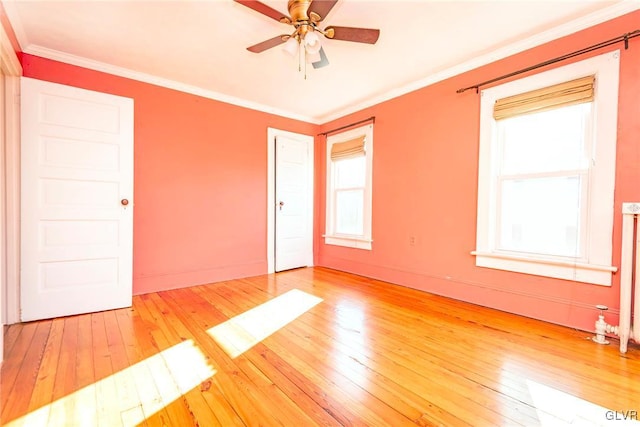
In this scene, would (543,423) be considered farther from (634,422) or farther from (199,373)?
(199,373)

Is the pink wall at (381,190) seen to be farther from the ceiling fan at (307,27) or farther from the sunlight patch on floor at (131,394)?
the sunlight patch on floor at (131,394)

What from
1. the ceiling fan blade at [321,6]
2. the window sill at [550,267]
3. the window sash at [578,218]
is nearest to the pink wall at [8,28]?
the ceiling fan blade at [321,6]

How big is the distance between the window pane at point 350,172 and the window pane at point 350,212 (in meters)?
0.12

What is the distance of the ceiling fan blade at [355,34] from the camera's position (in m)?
1.98

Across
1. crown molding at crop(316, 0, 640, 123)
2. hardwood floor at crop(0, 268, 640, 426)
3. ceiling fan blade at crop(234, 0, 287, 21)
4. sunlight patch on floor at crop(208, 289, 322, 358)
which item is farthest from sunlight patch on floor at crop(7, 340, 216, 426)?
crown molding at crop(316, 0, 640, 123)

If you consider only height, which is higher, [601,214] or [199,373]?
[601,214]

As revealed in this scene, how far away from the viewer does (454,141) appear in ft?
10.2

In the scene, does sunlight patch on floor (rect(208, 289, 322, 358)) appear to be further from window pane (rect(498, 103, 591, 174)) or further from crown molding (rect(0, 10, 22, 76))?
crown molding (rect(0, 10, 22, 76))

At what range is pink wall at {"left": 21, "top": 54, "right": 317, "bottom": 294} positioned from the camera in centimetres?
319

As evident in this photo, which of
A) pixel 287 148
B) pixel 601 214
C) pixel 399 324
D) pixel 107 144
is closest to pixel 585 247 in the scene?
pixel 601 214

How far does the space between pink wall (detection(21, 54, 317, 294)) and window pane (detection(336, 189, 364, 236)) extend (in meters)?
1.19

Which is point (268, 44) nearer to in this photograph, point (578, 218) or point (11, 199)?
point (11, 199)

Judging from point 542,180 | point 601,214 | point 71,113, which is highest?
point 71,113

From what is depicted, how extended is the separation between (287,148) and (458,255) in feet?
9.29
